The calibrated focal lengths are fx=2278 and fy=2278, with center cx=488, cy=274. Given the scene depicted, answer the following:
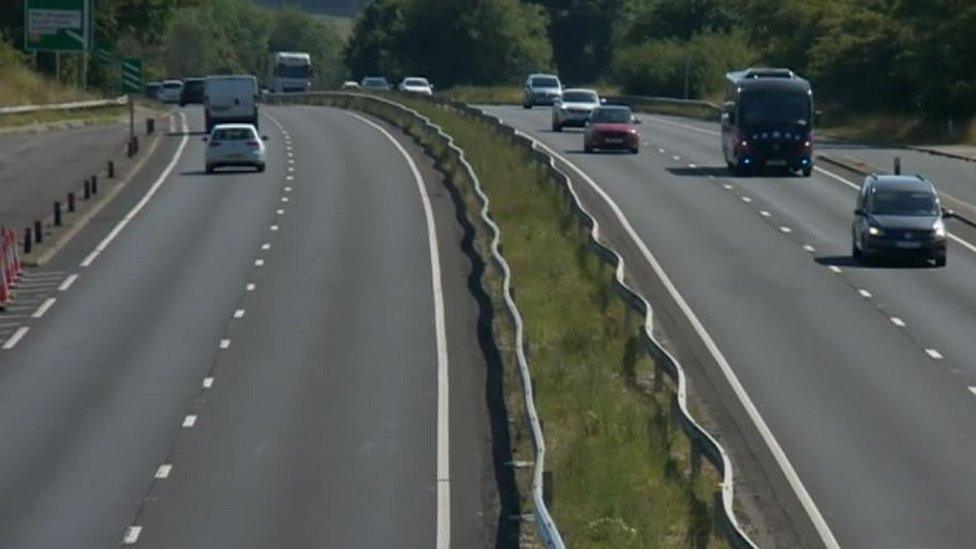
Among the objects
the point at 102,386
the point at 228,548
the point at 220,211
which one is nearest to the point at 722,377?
the point at 102,386

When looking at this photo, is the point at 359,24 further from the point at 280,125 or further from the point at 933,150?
the point at 933,150

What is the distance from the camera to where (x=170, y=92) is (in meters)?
116

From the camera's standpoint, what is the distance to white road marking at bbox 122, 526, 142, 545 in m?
20.4

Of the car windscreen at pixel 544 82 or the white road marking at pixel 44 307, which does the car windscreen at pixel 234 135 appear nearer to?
the white road marking at pixel 44 307

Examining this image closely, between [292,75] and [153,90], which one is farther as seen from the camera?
[292,75]

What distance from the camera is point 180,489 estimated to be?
23.1 metres

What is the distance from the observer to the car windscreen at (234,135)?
62688 mm

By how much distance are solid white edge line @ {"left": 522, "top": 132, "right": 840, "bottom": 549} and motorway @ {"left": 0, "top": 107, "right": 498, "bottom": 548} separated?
3.18 m

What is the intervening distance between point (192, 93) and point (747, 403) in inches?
3205

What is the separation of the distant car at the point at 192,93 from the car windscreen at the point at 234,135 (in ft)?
147

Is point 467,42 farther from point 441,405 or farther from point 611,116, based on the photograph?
point 441,405

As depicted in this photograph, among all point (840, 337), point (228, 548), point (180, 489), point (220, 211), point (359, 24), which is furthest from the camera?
point (359, 24)

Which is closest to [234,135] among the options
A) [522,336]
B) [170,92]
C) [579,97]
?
[579,97]

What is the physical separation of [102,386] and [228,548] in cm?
1007
